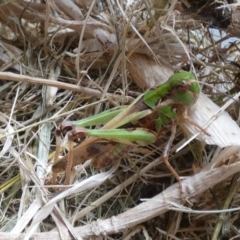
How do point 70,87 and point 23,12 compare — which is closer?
point 70,87

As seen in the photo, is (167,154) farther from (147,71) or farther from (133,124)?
(147,71)

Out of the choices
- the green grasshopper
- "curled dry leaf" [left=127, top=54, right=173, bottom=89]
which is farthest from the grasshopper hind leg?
"curled dry leaf" [left=127, top=54, right=173, bottom=89]

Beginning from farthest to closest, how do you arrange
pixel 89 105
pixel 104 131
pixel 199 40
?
pixel 199 40, pixel 89 105, pixel 104 131

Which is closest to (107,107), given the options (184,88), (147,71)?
(147,71)

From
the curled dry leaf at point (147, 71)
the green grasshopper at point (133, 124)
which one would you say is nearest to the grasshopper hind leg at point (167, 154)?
the green grasshopper at point (133, 124)

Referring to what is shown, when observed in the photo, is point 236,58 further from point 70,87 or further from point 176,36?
point 70,87

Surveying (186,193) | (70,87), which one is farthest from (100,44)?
(186,193)
